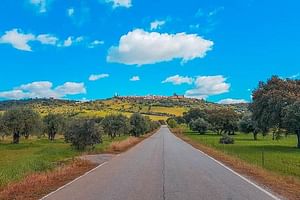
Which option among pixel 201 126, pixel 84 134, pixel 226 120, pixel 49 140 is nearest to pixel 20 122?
pixel 49 140

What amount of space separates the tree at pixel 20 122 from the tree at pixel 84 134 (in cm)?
2716

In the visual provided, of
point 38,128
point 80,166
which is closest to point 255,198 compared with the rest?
point 80,166

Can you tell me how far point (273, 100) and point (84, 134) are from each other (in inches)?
928

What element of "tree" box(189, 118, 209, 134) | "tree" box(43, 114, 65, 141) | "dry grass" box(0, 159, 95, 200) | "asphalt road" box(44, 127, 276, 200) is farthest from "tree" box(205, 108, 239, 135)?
"asphalt road" box(44, 127, 276, 200)

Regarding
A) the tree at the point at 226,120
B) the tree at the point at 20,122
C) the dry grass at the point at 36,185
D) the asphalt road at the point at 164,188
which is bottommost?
the dry grass at the point at 36,185

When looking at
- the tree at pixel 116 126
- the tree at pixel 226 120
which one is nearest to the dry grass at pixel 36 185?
the tree at pixel 116 126

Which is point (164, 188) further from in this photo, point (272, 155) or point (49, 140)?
point (49, 140)

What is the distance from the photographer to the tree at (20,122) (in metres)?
68.1

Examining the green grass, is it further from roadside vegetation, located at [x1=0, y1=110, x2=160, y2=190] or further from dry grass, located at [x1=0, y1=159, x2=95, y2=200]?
roadside vegetation, located at [x1=0, y1=110, x2=160, y2=190]

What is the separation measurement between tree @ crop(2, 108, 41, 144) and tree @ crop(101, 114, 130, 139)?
67.5 feet

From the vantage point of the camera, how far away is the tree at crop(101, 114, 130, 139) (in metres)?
89.8

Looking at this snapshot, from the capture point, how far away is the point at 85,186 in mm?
15305

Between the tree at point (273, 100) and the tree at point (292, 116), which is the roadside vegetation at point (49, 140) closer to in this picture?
the tree at point (273, 100)

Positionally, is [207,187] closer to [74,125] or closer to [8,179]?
[8,179]
